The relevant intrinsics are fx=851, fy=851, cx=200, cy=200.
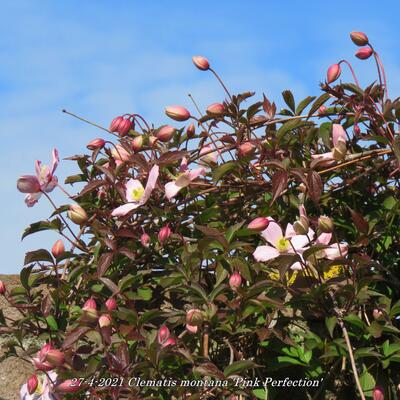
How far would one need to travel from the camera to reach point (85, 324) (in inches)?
68.4

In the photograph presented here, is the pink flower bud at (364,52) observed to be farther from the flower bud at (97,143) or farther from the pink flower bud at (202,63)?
the flower bud at (97,143)

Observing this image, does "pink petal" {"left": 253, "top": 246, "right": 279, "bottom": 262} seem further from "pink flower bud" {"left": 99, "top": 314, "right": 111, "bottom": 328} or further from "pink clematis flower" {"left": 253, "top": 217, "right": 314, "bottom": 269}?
"pink flower bud" {"left": 99, "top": 314, "right": 111, "bottom": 328}

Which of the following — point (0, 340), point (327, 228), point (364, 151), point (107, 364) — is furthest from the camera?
point (0, 340)

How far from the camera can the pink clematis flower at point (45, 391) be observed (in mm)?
1831

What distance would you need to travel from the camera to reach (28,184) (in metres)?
1.96

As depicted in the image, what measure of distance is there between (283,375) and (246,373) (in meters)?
0.10

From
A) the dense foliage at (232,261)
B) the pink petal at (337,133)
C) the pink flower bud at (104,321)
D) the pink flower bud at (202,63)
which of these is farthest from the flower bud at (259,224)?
the pink flower bud at (202,63)

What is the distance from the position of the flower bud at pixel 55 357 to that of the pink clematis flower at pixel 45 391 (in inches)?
3.3

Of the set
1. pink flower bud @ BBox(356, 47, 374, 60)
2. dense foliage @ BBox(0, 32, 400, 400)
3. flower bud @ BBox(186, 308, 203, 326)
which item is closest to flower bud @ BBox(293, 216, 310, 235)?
dense foliage @ BBox(0, 32, 400, 400)

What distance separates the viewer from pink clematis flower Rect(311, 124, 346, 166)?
5.82 feet

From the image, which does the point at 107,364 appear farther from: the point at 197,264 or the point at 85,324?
the point at 197,264

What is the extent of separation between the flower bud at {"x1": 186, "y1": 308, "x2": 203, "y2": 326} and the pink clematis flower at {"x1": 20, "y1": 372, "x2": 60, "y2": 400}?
15.2 inches

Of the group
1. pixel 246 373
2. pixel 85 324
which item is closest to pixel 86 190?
pixel 85 324

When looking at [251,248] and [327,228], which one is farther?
[251,248]
